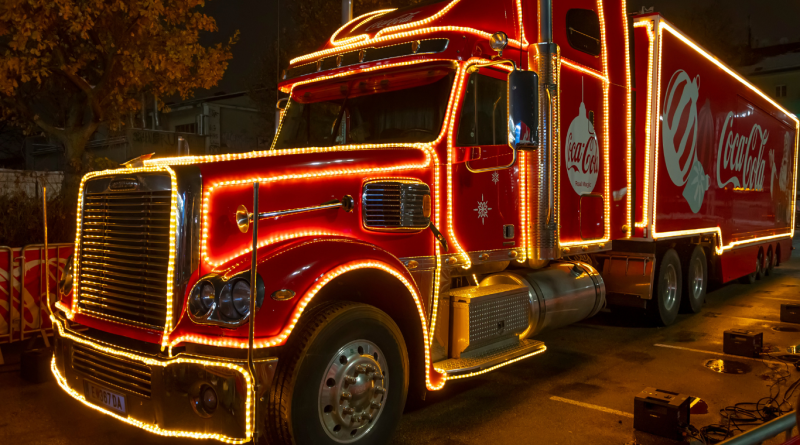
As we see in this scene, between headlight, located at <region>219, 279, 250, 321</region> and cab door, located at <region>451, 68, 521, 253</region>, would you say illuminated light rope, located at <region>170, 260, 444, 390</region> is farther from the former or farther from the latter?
cab door, located at <region>451, 68, 521, 253</region>

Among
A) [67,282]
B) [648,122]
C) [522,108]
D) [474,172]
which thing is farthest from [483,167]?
[648,122]

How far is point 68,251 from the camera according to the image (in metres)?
7.30

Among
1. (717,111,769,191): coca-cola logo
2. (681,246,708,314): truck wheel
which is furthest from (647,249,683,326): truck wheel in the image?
(717,111,769,191): coca-cola logo

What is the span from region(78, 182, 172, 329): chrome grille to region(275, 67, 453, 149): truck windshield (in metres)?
1.84

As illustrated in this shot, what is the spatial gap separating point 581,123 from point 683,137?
276cm

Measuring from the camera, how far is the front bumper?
3.28 m

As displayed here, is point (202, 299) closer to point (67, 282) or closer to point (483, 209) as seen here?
point (67, 282)

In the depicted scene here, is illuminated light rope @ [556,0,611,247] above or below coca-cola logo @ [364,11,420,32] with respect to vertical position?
below

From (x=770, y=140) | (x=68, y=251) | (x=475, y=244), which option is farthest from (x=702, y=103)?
(x=68, y=251)

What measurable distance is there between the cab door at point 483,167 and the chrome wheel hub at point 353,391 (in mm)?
1386

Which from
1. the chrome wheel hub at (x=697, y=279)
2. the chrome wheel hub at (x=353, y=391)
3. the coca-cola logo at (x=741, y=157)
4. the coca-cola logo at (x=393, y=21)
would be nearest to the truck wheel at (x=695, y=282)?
the chrome wheel hub at (x=697, y=279)

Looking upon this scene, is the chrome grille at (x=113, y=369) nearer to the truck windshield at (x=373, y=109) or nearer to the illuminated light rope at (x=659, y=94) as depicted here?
the truck windshield at (x=373, y=109)

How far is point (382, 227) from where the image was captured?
4285mm

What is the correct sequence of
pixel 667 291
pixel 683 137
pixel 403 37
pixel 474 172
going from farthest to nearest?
pixel 667 291
pixel 683 137
pixel 403 37
pixel 474 172
